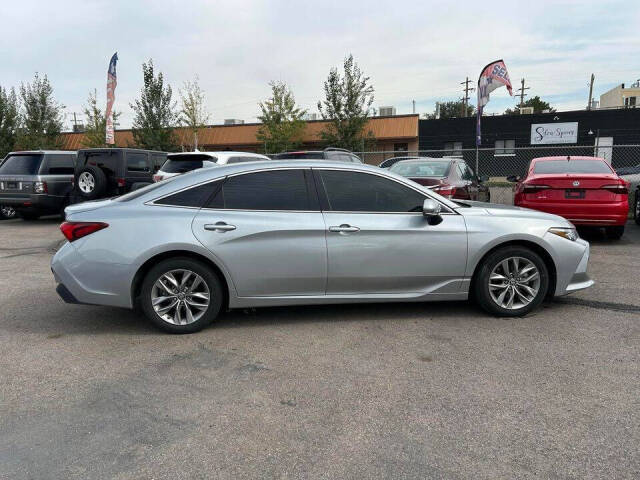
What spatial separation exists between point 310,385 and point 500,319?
2.29 m

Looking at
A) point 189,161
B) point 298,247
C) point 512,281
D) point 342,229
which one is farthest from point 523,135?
point 298,247

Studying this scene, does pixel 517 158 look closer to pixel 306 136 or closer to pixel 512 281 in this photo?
pixel 306 136

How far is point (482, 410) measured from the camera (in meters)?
3.13

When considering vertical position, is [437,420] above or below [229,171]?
below

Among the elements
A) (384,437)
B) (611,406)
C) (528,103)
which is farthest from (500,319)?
(528,103)

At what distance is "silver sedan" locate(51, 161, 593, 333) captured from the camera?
4473 mm

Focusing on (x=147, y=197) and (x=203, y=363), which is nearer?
(x=203, y=363)

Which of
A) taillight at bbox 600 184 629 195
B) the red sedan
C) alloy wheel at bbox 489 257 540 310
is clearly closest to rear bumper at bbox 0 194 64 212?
the red sedan

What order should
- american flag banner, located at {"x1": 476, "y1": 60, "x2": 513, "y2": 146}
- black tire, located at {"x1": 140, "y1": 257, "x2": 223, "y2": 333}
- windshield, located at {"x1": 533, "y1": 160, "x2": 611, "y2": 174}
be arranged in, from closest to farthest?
black tire, located at {"x1": 140, "y1": 257, "x2": 223, "y2": 333} → windshield, located at {"x1": 533, "y1": 160, "x2": 611, "y2": 174} → american flag banner, located at {"x1": 476, "y1": 60, "x2": 513, "y2": 146}

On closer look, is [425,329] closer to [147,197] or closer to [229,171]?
[229,171]

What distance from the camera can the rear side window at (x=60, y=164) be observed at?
40.3 feet

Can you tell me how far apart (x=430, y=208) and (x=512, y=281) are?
1146mm

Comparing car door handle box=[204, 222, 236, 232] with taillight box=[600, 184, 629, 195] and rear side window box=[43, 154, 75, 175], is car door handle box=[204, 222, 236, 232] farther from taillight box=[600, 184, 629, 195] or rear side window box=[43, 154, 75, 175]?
rear side window box=[43, 154, 75, 175]

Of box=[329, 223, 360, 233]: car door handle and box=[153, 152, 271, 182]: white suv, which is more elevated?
box=[153, 152, 271, 182]: white suv
